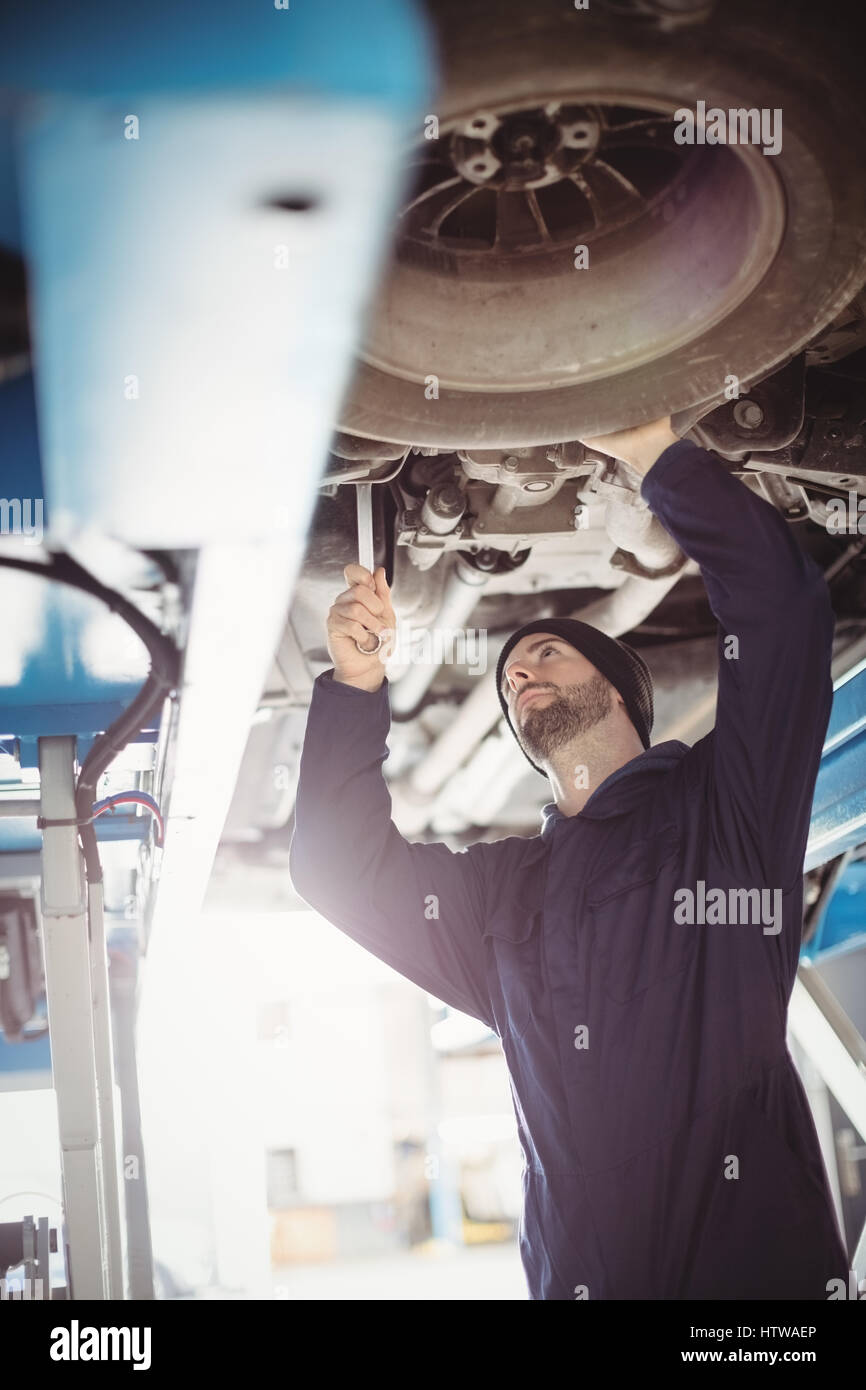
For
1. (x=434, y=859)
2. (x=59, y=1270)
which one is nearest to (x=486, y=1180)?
(x=59, y=1270)

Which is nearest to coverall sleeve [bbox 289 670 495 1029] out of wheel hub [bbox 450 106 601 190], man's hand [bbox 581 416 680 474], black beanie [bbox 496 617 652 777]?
black beanie [bbox 496 617 652 777]

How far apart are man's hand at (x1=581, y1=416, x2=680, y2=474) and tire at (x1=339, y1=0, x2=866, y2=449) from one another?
2.0 inches

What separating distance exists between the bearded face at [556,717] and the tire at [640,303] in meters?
0.61

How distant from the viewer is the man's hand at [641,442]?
137 centimetres

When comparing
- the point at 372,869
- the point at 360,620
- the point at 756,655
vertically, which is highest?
the point at 360,620

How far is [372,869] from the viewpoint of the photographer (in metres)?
1.74

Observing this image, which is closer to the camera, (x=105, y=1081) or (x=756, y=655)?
(x=756, y=655)

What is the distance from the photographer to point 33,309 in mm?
1018

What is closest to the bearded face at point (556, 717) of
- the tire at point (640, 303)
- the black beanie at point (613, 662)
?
the black beanie at point (613, 662)

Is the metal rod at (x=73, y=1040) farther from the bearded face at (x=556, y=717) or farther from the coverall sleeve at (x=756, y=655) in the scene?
the coverall sleeve at (x=756, y=655)

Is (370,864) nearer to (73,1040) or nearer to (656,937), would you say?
(656,937)

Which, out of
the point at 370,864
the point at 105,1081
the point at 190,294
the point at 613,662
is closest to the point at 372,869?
the point at 370,864

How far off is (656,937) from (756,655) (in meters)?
0.37

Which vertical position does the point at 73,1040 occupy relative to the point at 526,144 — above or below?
below
